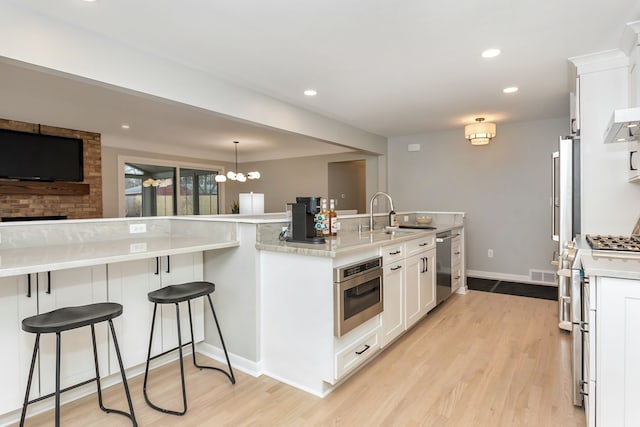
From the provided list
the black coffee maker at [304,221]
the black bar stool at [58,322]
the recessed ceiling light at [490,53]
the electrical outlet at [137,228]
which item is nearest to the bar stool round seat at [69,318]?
the black bar stool at [58,322]

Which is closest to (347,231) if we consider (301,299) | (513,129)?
(301,299)

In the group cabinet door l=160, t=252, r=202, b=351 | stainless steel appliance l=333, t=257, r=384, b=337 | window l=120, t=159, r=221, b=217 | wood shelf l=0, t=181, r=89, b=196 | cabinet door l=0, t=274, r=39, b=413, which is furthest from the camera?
window l=120, t=159, r=221, b=217

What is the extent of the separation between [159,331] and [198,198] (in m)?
6.37

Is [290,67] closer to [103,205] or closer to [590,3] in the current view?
[590,3]

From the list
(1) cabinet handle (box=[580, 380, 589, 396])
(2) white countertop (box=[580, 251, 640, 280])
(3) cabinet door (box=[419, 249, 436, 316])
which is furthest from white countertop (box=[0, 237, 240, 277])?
(1) cabinet handle (box=[580, 380, 589, 396])

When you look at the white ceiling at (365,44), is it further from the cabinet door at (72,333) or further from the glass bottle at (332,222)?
the cabinet door at (72,333)

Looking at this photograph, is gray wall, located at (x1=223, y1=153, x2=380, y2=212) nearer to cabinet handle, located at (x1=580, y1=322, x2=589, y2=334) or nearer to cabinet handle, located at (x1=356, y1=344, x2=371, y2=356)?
cabinet handle, located at (x1=356, y1=344, x2=371, y2=356)

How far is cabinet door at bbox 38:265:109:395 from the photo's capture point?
199 cm

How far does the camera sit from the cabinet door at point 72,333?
6.53ft

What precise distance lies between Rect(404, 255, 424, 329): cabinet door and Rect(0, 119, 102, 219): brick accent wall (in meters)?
5.68

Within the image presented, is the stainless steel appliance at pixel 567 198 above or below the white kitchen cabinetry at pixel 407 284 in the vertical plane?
above

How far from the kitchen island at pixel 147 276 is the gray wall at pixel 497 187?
338 cm

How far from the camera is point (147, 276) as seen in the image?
2.47 meters

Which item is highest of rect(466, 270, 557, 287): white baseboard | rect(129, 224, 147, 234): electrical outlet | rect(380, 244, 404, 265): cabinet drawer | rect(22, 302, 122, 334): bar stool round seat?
rect(129, 224, 147, 234): electrical outlet
